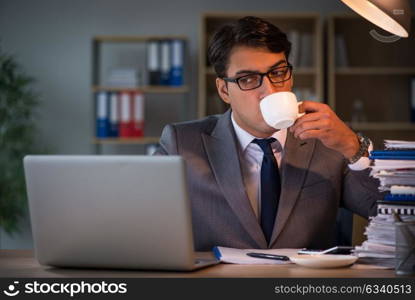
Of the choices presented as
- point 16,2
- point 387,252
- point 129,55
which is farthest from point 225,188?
point 16,2

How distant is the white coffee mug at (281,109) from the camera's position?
1770 millimetres

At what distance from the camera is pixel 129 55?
5.15m

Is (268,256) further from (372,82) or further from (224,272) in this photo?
(372,82)

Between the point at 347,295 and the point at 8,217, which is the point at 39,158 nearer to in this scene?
the point at 347,295

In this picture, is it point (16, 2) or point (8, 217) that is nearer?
point (8, 217)

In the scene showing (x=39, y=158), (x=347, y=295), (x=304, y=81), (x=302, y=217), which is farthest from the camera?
(x=304, y=81)

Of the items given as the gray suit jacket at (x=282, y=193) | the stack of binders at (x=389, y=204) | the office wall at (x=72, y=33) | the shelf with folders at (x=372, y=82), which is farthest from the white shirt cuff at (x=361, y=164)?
the office wall at (x=72, y=33)

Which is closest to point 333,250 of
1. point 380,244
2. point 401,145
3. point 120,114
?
point 380,244

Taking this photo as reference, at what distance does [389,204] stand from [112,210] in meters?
0.61

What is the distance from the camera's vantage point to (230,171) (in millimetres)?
2074

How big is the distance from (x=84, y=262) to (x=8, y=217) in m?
3.39

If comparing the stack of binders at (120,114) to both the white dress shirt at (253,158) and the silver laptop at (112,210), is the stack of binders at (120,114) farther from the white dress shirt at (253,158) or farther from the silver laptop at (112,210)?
the silver laptop at (112,210)

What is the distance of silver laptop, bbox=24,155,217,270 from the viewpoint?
4.26ft

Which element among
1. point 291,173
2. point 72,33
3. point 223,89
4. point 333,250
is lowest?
point 333,250
